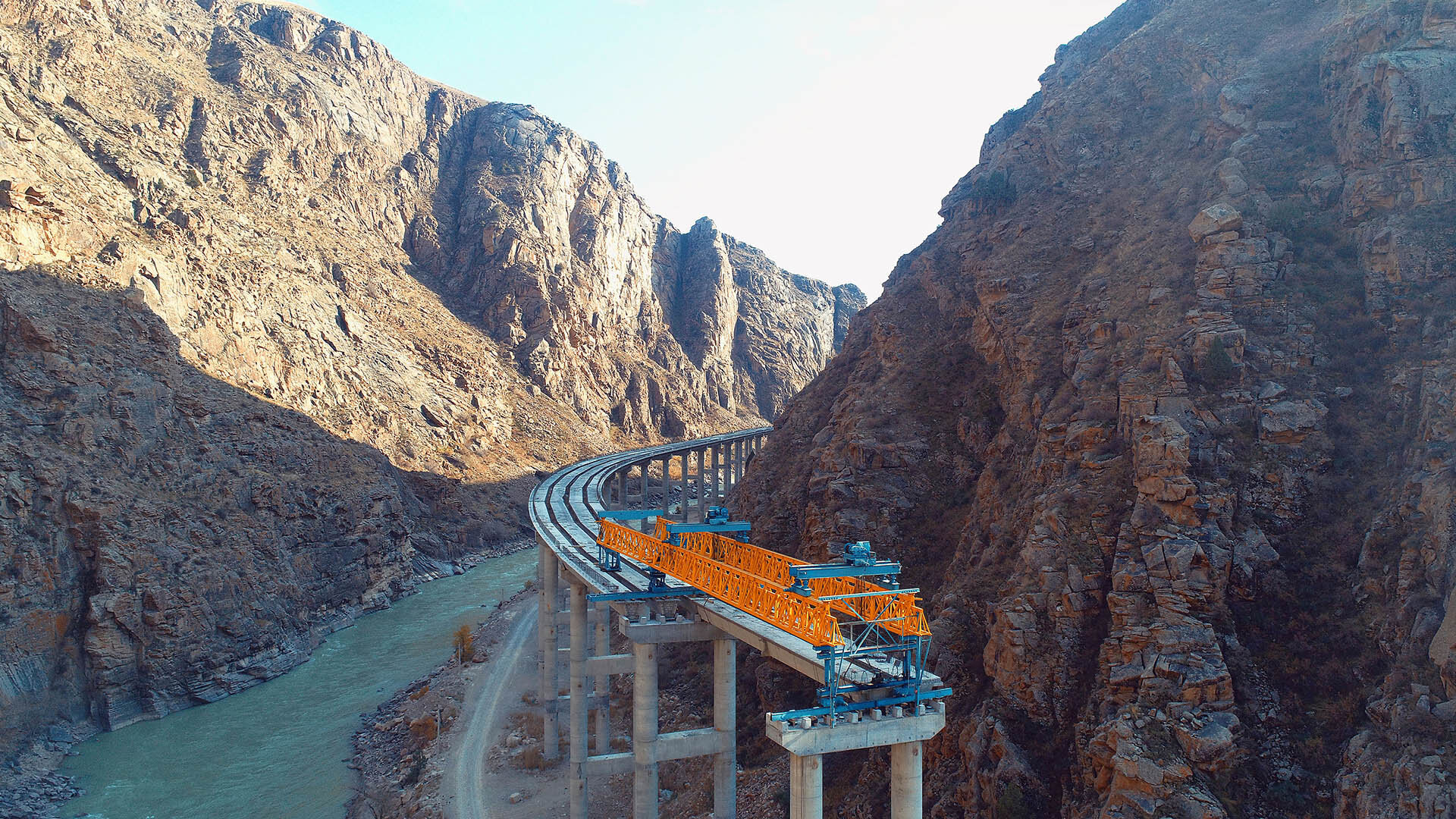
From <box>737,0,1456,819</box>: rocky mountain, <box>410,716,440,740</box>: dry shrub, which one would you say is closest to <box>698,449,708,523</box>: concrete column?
<box>737,0,1456,819</box>: rocky mountain

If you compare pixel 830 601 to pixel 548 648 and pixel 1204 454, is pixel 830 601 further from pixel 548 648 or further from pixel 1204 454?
pixel 548 648

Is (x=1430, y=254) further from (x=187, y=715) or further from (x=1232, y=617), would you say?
(x=187, y=715)

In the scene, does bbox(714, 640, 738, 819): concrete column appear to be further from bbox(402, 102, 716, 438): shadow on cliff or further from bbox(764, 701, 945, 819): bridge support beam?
bbox(402, 102, 716, 438): shadow on cliff

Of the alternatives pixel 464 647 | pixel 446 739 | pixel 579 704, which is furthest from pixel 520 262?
pixel 579 704

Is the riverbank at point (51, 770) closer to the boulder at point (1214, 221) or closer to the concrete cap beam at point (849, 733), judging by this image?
the concrete cap beam at point (849, 733)

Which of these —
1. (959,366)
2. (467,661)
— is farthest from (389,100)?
(959,366)
